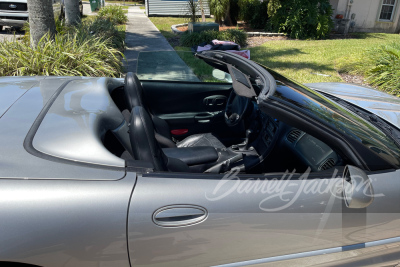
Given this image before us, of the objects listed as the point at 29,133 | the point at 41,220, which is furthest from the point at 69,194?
the point at 29,133

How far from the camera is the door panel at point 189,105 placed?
338cm

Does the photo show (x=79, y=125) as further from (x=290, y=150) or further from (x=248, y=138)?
(x=248, y=138)

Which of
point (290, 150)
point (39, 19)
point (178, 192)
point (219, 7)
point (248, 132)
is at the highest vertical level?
point (219, 7)

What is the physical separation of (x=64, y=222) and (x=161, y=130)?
167cm

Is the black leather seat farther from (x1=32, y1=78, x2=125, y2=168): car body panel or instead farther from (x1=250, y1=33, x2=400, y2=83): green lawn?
(x1=250, y1=33, x2=400, y2=83): green lawn

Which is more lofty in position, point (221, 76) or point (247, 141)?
point (221, 76)

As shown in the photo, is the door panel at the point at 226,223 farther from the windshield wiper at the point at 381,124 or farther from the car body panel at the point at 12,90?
the car body panel at the point at 12,90

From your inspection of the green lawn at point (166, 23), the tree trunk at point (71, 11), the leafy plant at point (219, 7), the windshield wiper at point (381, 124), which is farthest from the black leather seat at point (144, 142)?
the leafy plant at point (219, 7)

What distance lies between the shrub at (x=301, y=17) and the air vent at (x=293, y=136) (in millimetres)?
10972

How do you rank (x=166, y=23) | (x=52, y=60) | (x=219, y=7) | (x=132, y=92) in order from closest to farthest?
(x=132, y=92), (x=52, y=60), (x=219, y=7), (x=166, y=23)

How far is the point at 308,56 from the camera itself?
9.74 m

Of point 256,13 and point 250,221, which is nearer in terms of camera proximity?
point 250,221

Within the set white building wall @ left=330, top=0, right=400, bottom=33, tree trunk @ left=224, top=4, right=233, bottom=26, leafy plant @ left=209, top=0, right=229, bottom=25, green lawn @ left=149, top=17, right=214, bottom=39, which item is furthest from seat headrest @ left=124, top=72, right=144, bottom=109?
white building wall @ left=330, top=0, right=400, bottom=33

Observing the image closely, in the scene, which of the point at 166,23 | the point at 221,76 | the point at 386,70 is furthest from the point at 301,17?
the point at 221,76
